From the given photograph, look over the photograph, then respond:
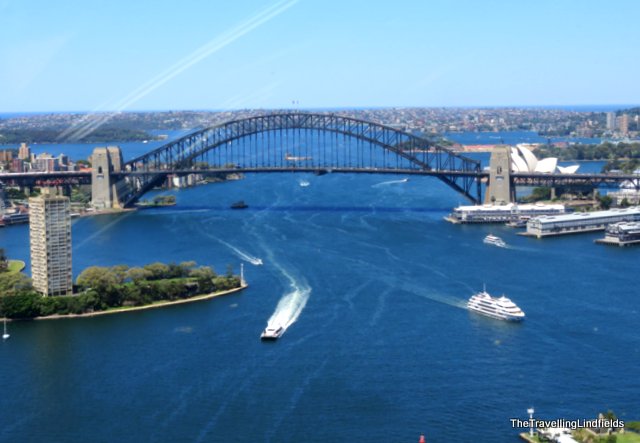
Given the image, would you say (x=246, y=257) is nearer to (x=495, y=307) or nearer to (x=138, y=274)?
(x=138, y=274)

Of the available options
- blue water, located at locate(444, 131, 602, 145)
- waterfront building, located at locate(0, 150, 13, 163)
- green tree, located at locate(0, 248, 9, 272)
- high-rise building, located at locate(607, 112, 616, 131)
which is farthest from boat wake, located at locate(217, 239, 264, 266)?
high-rise building, located at locate(607, 112, 616, 131)

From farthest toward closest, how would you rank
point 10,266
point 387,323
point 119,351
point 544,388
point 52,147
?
point 52,147
point 10,266
point 387,323
point 119,351
point 544,388

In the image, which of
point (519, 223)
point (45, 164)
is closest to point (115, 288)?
point (519, 223)

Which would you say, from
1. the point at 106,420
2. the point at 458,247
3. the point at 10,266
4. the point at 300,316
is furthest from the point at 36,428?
the point at 458,247

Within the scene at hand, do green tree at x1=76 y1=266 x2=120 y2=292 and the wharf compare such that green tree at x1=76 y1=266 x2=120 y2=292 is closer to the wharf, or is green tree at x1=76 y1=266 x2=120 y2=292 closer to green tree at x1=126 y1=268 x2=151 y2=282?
green tree at x1=126 y1=268 x2=151 y2=282

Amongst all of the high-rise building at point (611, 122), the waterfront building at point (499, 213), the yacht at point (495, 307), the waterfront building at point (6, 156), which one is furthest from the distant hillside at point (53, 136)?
the high-rise building at point (611, 122)

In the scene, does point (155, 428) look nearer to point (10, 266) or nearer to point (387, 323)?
point (387, 323)

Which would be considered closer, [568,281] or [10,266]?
[568,281]
